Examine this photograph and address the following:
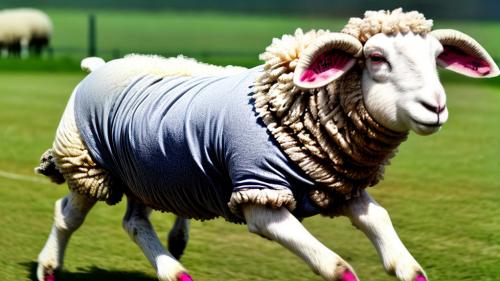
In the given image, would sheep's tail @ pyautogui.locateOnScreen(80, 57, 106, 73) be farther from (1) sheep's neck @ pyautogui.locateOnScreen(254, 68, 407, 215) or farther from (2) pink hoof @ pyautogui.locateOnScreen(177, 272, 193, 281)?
(1) sheep's neck @ pyautogui.locateOnScreen(254, 68, 407, 215)

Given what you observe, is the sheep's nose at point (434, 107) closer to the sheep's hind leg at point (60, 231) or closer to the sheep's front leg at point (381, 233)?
the sheep's front leg at point (381, 233)

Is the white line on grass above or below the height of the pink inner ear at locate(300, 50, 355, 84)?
below

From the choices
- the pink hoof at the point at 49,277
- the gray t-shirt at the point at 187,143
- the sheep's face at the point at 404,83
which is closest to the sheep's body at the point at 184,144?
the gray t-shirt at the point at 187,143

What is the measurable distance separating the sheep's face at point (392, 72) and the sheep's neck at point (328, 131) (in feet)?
0.28

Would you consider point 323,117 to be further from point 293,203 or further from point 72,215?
point 72,215

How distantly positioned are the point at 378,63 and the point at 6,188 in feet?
17.4

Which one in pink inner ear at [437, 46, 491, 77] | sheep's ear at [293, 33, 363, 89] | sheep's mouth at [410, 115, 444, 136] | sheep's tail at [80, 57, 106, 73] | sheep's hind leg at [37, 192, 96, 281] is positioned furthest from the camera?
sheep's tail at [80, 57, 106, 73]

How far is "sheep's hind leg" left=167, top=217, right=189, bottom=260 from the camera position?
6.30 meters

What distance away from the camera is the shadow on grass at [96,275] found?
6012mm

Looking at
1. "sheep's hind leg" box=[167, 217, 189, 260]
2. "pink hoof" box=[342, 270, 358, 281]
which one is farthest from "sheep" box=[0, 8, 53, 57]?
"pink hoof" box=[342, 270, 358, 281]

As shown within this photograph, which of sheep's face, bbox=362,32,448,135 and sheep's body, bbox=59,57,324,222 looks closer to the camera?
sheep's face, bbox=362,32,448,135

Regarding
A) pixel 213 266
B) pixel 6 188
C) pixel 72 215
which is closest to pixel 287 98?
pixel 72 215

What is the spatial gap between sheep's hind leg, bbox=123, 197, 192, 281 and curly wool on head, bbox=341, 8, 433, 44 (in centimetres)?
141

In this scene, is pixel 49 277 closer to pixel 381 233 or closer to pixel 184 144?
pixel 184 144
